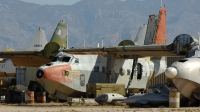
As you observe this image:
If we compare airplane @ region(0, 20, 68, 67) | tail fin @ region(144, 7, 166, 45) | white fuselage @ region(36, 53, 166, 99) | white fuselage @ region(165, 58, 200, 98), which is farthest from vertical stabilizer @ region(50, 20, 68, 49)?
white fuselage @ region(165, 58, 200, 98)

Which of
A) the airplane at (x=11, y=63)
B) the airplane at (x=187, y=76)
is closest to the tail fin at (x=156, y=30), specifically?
the airplane at (x=187, y=76)

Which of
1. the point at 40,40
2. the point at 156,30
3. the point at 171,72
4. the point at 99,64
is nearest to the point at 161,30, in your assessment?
the point at 156,30

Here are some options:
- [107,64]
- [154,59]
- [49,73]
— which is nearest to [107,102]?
[49,73]

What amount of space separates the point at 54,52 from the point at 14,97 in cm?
472

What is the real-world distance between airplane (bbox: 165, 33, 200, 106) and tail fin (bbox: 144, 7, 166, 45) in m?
16.1

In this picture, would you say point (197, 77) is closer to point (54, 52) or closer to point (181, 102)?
point (181, 102)

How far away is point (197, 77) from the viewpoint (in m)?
29.2

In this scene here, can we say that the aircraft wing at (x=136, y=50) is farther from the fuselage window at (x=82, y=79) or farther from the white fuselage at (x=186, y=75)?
the white fuselage at (x=186, y=75)

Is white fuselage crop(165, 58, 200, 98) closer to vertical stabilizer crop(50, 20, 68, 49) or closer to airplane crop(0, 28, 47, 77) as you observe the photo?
vertical stabilizer crop(50, 20, 68, 49)

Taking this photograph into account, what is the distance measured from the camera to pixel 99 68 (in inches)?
1560

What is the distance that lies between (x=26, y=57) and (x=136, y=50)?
11723 millimetres

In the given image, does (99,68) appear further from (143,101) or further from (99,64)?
(143,101)

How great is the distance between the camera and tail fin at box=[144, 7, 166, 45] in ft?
153

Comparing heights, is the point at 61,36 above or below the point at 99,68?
above
